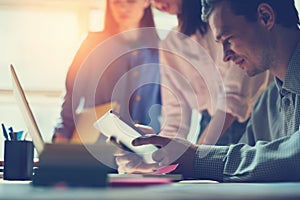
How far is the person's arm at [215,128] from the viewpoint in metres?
1.90

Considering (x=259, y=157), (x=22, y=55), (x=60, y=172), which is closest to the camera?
(x=60, y=172)

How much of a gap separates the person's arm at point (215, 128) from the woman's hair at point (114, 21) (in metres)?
0.45

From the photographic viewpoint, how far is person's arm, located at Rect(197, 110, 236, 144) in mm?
1897

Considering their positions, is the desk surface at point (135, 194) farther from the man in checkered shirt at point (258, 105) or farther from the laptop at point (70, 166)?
the man in checkered shirt at point (258, 105)

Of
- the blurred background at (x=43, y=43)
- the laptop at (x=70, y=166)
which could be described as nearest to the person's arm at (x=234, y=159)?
the laptop at (x=70, y=166)

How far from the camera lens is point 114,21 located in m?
1.90

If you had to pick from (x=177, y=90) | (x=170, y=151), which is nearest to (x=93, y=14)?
(x=177, y=90)

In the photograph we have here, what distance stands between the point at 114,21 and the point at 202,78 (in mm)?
416

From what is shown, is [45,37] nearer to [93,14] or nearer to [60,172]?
[93,14]

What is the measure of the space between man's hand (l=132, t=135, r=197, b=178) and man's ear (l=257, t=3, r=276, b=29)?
627 mm

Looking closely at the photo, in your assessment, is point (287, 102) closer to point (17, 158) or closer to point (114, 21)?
point (114, 21)

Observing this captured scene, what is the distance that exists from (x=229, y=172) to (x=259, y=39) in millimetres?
681

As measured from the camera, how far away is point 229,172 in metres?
1.29

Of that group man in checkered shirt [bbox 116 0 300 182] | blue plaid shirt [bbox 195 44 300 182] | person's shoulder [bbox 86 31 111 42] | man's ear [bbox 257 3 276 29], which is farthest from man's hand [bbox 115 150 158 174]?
man's ear [bbox 257 3 276 29]
